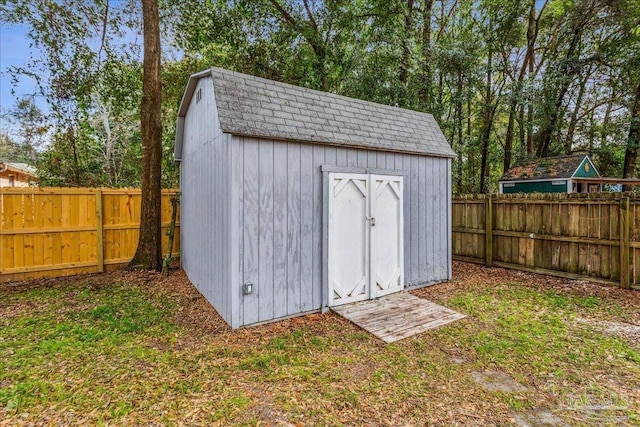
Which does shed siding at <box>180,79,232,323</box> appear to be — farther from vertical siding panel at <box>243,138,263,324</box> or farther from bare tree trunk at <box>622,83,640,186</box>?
bare tree trunk at <box>622,83,640,186</box>

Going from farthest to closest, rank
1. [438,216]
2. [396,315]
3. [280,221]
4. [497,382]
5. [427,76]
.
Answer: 1. [427,76]
2. [438,216]
3. [396,315]
4. [280,221]
5. [497,382]

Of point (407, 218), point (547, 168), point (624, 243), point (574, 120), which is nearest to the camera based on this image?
point (624, 243)

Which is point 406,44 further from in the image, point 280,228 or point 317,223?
point 280,228

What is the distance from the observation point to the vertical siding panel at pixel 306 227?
4.33 meters

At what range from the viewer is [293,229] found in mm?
4258

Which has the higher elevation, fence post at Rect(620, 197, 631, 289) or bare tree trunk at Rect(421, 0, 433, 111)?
bare tree trunk at Rect(421, 0, 433, 111)

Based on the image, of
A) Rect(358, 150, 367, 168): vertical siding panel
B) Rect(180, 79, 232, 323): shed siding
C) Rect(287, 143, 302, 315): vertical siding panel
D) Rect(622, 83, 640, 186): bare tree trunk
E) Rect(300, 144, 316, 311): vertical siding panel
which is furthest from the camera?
Rect(622, 83, 640, 186): bare tree trunk

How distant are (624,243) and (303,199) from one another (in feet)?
17.9

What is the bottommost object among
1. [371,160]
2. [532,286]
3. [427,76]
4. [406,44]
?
[532,286]

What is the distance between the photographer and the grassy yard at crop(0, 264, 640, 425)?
2.39m

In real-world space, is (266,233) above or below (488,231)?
above

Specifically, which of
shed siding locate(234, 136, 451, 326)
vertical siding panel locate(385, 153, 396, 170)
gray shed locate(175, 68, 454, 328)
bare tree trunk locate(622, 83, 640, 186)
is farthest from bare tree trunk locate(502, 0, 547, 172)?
shed siding locate(234, 136, 451, 326)

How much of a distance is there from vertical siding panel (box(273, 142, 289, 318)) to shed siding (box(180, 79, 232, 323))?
1.98 ft

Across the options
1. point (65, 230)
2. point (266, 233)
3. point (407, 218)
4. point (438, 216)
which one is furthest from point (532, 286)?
point (65, 230)
